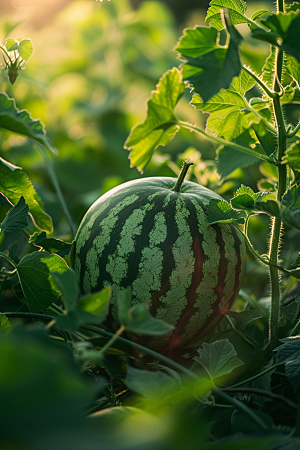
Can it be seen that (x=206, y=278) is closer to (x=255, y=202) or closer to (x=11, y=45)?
(x=255, y=202)

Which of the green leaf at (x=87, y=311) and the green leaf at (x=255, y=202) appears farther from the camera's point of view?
the green leaf at (x=255, y=202)

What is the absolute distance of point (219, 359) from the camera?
0.52 metres

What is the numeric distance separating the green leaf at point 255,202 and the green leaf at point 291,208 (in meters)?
0.01

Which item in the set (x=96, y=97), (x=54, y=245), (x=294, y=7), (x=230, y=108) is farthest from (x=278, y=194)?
(x=96, y=97)

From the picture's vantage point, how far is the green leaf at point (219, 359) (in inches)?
20.1

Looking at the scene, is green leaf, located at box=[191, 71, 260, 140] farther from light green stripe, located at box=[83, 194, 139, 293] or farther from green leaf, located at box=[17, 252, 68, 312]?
green leaf, located at box=[17, 252, 68, 312]

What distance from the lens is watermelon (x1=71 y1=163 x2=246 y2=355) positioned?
67 centimetres

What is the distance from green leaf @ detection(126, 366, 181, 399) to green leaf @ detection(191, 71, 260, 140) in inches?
16.3

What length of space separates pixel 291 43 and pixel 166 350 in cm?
52

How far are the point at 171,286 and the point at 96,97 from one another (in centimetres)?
214

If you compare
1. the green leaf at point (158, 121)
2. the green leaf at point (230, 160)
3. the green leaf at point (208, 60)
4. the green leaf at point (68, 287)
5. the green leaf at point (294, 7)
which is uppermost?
the green leaf at point (294, 7)

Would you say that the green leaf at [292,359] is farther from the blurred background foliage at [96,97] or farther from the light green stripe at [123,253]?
the blurred background foliage at [96,97]

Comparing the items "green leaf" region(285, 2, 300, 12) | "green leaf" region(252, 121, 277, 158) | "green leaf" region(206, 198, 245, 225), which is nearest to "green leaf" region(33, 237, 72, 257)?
"green leaf" region(206, 198, 245, 225)

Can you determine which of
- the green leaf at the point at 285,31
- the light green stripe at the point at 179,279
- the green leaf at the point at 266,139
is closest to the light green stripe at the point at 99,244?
the light green stripe at the point at 179,279
